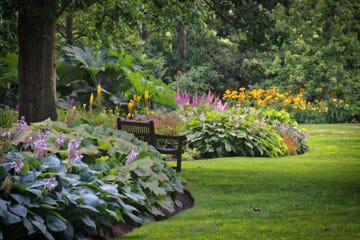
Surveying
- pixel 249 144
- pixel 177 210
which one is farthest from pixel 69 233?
pixel 249 144

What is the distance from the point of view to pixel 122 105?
55.4ft

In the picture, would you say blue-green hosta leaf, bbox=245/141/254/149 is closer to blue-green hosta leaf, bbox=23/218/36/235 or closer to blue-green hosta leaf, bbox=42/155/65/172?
blue-green hosta leaf, bbox=42/155/65/172

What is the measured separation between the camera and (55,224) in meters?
4.79

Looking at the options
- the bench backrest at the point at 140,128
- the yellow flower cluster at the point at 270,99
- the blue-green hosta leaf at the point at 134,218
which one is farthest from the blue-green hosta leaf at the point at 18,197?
the yellow flower cluster at the point at 270,99

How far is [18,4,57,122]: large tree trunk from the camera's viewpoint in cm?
841

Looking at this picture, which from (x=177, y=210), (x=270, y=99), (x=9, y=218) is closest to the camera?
(x=9, y=218)

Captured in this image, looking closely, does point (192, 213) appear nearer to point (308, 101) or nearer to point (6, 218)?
point (6, 218)

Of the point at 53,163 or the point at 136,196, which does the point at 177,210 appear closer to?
the point at 136,196

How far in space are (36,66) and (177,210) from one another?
2994 mm

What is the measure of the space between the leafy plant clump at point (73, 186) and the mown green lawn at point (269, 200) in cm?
32

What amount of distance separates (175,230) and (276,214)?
4.75 ft

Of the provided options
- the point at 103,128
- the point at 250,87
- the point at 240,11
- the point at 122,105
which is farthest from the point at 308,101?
the point at 103,128

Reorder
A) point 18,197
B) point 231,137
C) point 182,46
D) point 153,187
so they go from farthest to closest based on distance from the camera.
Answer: point 182,46 → point 231,137 → point 153,187 → point 18,197

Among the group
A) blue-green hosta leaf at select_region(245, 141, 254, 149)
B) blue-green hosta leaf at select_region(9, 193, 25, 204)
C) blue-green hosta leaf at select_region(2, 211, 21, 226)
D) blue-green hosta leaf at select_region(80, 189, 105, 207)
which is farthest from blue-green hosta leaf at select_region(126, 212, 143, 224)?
blue-green hosta leaf at select_region(245, 141, 254, 149)
